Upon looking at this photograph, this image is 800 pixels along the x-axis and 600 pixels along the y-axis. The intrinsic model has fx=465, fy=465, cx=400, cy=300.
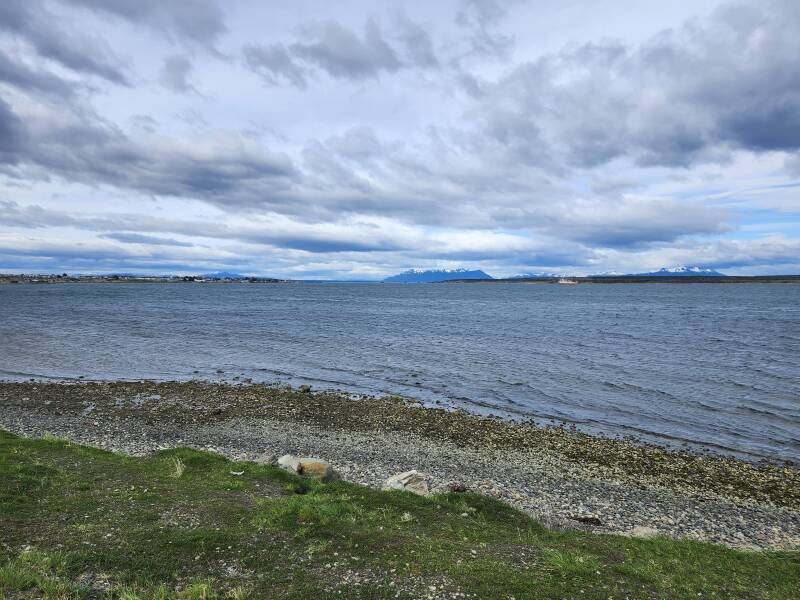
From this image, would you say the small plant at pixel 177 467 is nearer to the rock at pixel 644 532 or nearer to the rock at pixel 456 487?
the rock at pixel 456 487

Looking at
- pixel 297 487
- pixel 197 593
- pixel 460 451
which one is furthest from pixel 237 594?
pixel 460 451

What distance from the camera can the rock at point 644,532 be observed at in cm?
1474

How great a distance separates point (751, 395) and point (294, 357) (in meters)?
43.5

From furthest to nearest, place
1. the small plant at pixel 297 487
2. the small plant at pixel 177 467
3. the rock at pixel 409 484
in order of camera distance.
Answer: the rock at pixel 409 484 → the small plant at pixel 177 467 → the small plant at pixel 297 487

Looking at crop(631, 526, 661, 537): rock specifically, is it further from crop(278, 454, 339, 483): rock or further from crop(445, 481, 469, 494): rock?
crop(278, 454, 339, 483): rock

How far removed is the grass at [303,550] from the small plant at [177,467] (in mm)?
800

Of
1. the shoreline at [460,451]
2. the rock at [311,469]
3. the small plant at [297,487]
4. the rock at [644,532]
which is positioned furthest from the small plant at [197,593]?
the rock at [644,532]

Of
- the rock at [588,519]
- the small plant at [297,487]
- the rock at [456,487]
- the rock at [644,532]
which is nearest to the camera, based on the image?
the rock at [644,532]

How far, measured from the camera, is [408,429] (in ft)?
93.0

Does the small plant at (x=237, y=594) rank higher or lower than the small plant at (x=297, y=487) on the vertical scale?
higher

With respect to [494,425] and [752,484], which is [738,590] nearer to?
[752,484]

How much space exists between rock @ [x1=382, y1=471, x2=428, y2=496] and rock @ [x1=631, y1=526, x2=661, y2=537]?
22.6 feet

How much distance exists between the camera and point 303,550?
34.0 ft

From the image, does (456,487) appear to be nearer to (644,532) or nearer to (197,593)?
(644,532)
